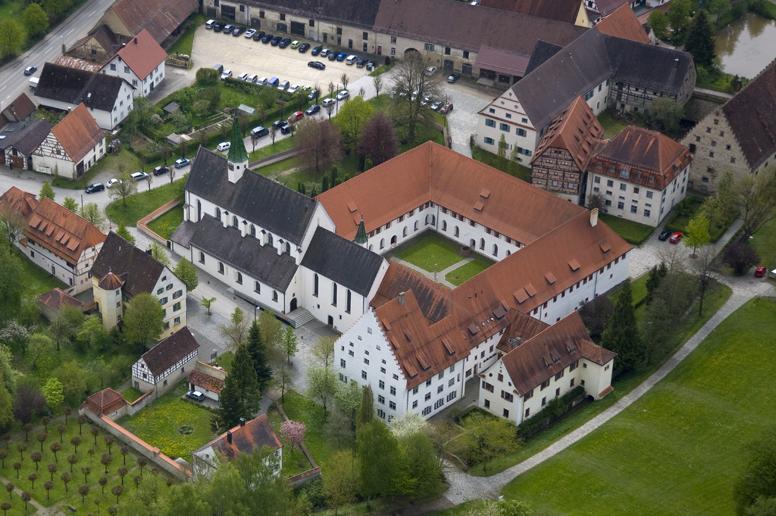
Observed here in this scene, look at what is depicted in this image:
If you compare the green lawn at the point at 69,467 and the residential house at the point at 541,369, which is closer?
the green lawn at the point at 69,467

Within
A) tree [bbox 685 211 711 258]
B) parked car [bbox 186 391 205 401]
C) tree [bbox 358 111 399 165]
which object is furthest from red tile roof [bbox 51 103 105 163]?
tree [bbox 685 211 711 258]

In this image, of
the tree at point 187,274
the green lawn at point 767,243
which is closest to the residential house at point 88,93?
the tree at point 187,274

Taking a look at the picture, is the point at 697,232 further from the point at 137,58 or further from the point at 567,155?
the point at 137,58

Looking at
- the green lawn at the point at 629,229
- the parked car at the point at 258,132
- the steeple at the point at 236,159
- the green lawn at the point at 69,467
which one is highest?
the steeple at the point at 236,159

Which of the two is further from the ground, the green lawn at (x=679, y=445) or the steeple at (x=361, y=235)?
the steeple at (x=361, y=235)

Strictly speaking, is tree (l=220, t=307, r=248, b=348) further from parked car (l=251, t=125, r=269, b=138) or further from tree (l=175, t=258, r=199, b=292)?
parked car (l=251, t=125, r=269, b=138)

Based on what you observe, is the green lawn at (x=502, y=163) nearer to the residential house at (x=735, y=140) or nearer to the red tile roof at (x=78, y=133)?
the residential house at (x=735, y=140)

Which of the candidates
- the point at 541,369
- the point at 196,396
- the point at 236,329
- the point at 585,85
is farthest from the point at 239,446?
the point at 585,85
